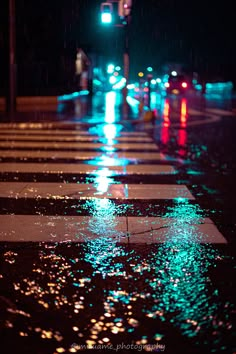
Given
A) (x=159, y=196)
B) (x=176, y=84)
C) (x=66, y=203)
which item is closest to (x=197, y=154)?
(x=159, y=196)

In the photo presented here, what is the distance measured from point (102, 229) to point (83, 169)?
14.4 ft

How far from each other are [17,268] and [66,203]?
9.08 feet

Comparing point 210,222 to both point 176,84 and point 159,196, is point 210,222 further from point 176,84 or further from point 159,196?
point 176,84

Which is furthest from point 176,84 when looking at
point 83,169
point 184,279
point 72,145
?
point 184,279

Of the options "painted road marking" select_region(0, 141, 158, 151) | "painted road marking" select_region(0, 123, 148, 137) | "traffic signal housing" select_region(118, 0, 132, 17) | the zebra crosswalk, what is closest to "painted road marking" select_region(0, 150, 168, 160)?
the zebra crosswalk

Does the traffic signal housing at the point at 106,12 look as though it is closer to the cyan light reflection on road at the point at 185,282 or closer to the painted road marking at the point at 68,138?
the painted road marking at the point at 68,138

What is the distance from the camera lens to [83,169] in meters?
10.7

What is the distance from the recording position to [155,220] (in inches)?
272

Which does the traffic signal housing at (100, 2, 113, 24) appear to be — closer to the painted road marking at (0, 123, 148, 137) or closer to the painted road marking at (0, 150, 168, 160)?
the painted road marking at (0, 123, 148, 137)

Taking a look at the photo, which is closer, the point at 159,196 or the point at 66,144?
the point at 159,196

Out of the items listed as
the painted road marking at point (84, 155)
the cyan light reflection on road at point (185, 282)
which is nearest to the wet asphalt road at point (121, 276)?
the cyan light reflection on road at point (185, 282)

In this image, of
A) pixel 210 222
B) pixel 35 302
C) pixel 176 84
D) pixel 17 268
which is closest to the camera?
pixel 35 302

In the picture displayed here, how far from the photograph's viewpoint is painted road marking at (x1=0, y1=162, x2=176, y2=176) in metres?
10.4

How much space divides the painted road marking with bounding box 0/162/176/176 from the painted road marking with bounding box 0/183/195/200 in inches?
45.8
